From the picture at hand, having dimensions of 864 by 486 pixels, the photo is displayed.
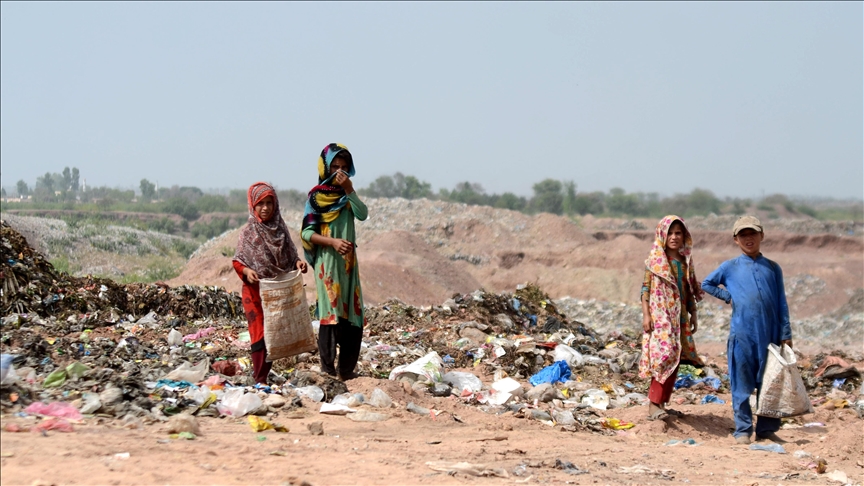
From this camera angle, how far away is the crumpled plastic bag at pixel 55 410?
3.97 m

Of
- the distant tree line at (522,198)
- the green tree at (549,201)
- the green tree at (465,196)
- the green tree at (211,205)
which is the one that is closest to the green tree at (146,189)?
the distant tree line at (522,198)

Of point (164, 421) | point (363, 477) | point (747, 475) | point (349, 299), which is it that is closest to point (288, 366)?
point (349, 299)

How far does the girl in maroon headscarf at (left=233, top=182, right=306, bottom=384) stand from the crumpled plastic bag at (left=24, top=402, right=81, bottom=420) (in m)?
1.47

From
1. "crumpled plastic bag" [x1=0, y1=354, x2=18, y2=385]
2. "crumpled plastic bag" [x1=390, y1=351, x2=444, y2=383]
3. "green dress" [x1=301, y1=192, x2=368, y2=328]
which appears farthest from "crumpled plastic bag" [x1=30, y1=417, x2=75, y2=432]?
"crumpled plastic bag" [x1=390, y1=351, x2=444, y2=383]

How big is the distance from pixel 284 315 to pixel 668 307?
252 cm

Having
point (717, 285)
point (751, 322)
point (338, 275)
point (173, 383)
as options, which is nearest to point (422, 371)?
point (338, 275)

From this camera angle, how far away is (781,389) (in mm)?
5367

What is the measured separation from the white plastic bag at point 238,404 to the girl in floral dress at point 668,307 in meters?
2.56

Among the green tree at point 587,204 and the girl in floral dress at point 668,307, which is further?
the green tree at point 587,204

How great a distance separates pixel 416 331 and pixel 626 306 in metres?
9.41

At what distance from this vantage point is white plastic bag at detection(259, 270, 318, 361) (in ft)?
17.7

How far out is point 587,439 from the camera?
5344mm

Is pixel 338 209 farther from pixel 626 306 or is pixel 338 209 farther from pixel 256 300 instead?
pixel 626 306

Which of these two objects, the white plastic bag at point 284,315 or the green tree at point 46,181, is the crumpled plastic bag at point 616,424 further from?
the green tree at point 46,181
